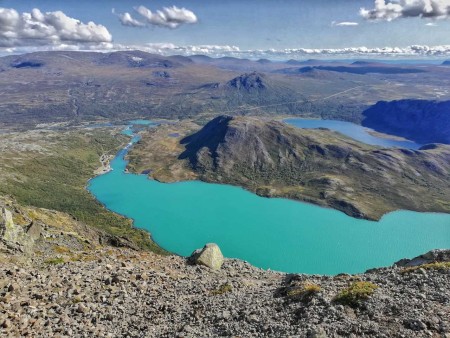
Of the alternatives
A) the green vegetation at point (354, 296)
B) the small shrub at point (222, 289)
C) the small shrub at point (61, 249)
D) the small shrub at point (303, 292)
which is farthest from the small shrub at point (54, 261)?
the green vegetation at point (354, 296)

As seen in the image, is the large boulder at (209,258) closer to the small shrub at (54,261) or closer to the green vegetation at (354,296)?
the small shrub at (54,261)

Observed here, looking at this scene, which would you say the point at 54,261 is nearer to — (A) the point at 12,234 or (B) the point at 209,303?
(A) the point at 12,234

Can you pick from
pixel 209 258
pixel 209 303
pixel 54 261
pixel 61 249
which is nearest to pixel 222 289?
pixel 209 303

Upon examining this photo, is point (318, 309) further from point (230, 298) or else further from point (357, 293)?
point (230, 298)

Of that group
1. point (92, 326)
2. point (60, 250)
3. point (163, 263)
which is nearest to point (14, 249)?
point (60, 250)

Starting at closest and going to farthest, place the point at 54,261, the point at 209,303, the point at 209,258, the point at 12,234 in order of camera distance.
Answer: the point at 209,303 < the point at 54,261 < the point at 209,258 < the point at 12,234

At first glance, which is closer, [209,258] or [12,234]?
[209,258]

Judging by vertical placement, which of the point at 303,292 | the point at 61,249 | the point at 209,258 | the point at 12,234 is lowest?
the point at 61,249
